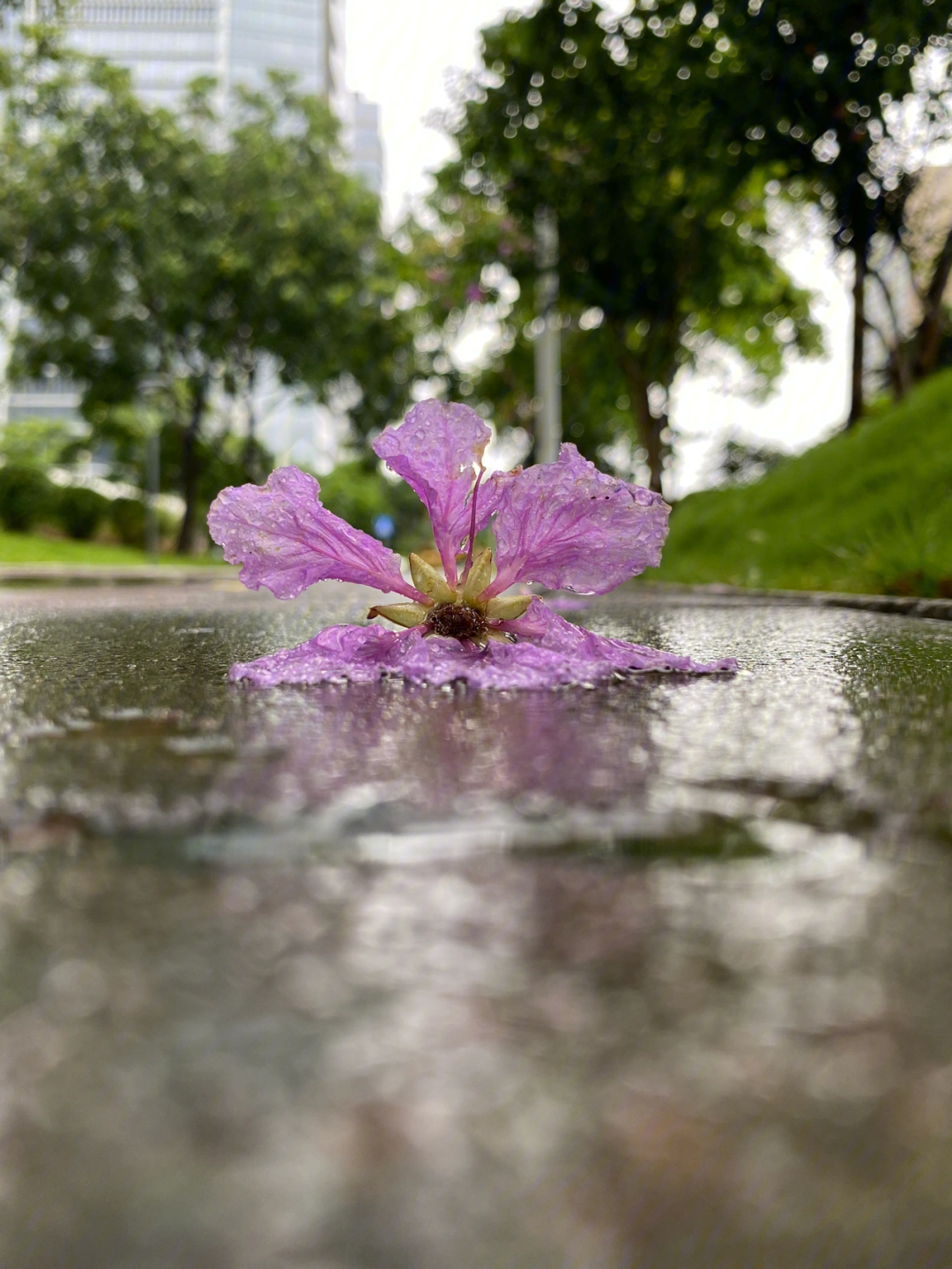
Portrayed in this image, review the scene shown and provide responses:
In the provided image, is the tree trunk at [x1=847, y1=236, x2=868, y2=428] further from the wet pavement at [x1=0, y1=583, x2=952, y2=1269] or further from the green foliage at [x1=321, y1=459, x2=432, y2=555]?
the green foliage at [x1=321, y1=459, x2=432, y2=555]

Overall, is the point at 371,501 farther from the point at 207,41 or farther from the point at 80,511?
the point at 207,41

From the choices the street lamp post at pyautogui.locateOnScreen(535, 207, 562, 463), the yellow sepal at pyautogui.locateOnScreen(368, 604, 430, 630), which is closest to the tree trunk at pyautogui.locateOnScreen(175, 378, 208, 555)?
the street lamp post at pyautogui.locateOnScreen(535, 207, 562, 463)

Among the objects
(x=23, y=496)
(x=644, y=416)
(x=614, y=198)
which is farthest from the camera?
(x=23, y=496)

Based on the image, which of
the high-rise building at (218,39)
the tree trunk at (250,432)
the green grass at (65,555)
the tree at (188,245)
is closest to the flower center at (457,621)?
the green grass at (65,555)

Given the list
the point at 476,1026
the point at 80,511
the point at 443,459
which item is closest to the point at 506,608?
the point at 443,459

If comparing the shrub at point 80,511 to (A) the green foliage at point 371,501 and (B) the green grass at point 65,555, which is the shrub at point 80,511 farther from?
(A) the green foliage at point 371,501

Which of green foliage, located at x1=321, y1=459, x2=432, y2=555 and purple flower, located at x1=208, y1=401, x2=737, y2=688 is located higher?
green foliage, located at x1=321, y1=459, x2=432, y2=555

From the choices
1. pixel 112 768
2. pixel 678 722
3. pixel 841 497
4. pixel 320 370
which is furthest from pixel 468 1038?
pixel 320 370
